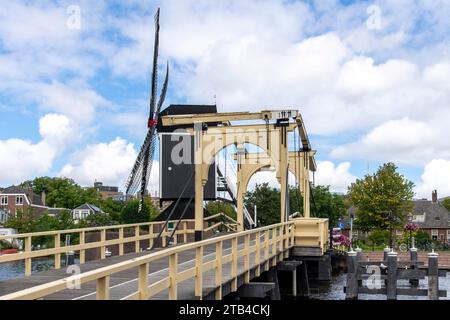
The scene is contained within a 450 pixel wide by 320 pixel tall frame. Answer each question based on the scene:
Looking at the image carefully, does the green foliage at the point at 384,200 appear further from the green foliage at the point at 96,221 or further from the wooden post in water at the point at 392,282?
the wooden post in water at the point at 392,282

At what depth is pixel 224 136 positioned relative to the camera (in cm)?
1950

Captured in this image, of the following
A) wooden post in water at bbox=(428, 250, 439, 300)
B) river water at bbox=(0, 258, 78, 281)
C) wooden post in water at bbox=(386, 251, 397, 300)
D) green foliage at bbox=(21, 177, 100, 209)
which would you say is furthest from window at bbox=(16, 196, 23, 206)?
wooden post in water at bbox=(428, 250, 439, 300)

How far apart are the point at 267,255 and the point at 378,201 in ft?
144

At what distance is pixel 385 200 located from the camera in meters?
56.5

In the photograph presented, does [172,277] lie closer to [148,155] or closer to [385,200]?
[148,155]

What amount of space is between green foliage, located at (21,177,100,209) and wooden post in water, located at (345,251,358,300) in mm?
77573

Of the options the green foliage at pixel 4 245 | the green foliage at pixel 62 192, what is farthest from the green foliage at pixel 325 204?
the green foliage at pixel 62 192

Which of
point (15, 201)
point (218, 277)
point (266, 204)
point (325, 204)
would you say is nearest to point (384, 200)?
point (325, 204)

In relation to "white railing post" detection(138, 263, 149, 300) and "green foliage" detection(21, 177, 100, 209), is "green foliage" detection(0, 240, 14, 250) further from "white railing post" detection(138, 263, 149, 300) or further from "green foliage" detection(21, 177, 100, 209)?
"white railing post" detection(138, 263, 149, 300)

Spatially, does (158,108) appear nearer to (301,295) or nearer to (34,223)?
(301,295)

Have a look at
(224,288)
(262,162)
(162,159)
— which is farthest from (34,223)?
(224,288)

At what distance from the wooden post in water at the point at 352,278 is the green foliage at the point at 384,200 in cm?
3549

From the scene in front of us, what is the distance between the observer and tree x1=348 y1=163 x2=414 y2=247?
186 ft
